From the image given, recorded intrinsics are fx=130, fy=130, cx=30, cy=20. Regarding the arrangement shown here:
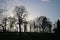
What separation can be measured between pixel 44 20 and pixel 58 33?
21.1m

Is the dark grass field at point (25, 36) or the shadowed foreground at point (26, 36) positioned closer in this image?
the dark grass field at point (25, 36)

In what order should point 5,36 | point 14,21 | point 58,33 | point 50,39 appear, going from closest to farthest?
point 5,36, point 58,33, point 14,21, point 50,39

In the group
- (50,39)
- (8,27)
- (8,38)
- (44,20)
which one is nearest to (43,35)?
(50,39)

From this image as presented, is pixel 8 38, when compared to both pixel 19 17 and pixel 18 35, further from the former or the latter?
pixel 19 17

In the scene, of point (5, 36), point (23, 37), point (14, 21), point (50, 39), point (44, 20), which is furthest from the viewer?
point (44, 20)

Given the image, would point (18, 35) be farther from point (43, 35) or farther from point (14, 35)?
point (43, 35)

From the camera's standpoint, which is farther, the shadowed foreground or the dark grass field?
the shadowed foreground

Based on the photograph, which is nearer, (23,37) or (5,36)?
(5,36)

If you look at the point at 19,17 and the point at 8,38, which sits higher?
the point at 19,17

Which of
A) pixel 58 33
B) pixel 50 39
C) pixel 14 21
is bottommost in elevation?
pixel 50 39

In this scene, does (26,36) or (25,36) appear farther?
(26,36)

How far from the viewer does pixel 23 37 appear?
157 feet

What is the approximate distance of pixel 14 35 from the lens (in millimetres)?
43844

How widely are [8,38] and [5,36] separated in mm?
1203
